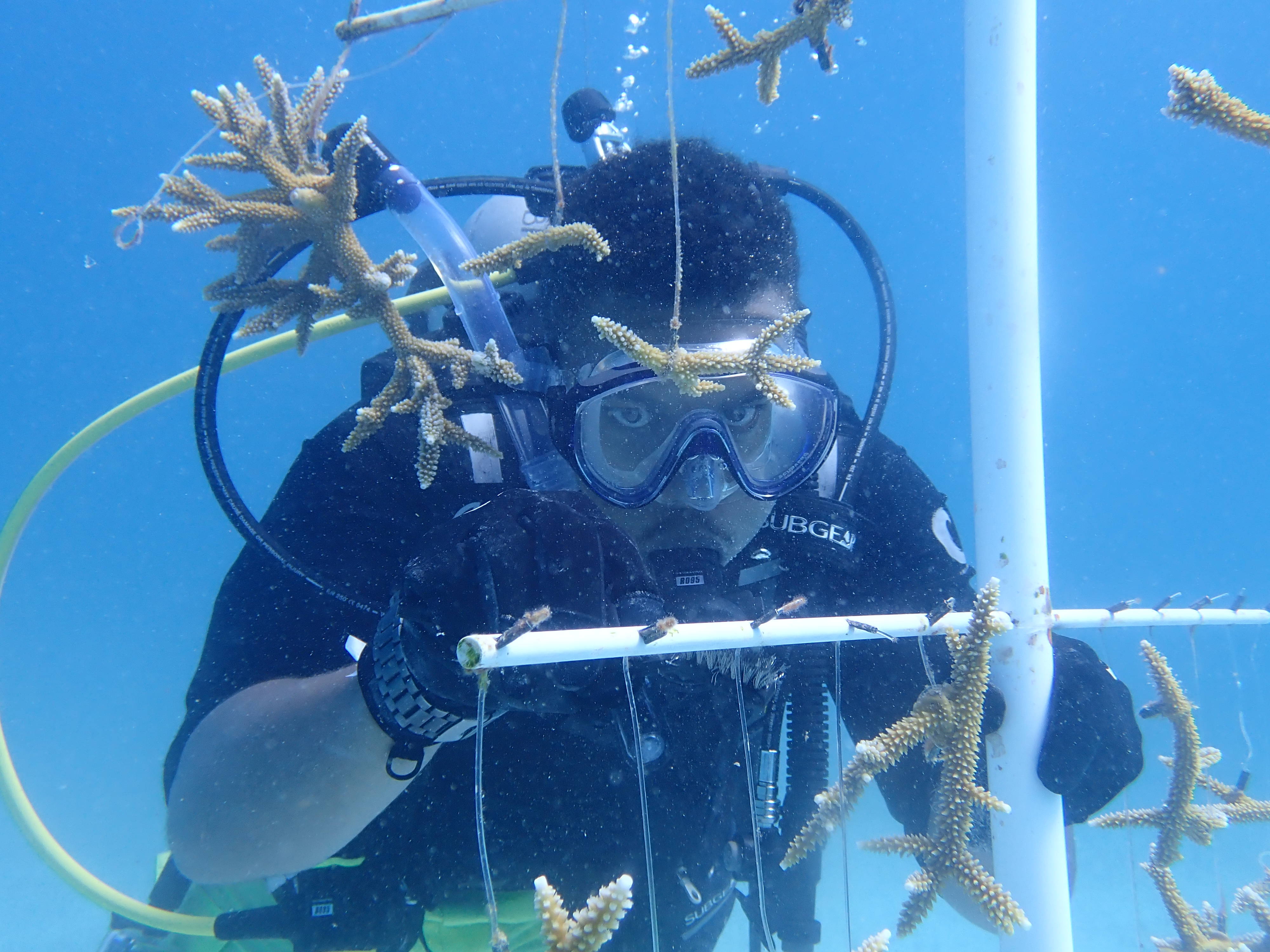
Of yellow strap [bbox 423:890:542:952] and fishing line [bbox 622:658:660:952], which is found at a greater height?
fishing line [bbox 622:658:660:952]

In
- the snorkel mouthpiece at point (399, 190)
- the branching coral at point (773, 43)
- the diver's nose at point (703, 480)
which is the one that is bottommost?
the diver's nose at point (703, 480)

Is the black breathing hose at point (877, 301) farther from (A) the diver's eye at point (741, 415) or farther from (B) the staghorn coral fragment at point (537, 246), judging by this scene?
(B) the staghorn coral fragment at point (537, 246)

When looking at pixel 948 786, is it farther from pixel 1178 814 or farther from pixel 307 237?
pixel 307 237

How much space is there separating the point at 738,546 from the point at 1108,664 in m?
1.40

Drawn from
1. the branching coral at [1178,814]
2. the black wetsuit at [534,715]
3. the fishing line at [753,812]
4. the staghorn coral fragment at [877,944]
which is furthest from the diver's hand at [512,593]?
the branching coral at [1178,814]

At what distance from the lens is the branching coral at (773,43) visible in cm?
149

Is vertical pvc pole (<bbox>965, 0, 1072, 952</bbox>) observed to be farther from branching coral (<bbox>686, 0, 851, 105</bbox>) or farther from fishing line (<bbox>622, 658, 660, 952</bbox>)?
fishing line (<bbox>622, 658, 660, 952</bbox>)

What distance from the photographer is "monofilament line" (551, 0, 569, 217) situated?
70.6 inches

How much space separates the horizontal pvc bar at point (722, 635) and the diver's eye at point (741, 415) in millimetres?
1003

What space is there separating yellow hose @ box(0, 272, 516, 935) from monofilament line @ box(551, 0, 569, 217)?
1.07 ft

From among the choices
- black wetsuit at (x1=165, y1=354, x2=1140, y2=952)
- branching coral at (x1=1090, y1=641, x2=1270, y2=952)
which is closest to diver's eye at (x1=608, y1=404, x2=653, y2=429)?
black wetsuit at (x1=165, y1=354, x2=1140, y2=952)

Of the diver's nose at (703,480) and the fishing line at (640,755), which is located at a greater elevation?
the diver's nose at (703,480)

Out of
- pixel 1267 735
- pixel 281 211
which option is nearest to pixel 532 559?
pixel 281 211

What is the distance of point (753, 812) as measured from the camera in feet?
6.70
